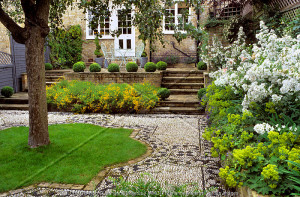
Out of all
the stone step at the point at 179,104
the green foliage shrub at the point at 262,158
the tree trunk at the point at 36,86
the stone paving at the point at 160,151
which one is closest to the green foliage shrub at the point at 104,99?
the stone step at the point at 179,104

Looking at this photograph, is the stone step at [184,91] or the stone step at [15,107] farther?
the stone step at [184,91]

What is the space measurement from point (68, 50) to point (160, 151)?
1073 centimetres

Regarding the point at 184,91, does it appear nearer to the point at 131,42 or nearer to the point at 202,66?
the point at 202,66

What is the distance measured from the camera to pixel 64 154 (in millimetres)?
4500

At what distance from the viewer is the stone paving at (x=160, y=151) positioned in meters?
3.39

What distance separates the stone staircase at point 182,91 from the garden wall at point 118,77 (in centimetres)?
45

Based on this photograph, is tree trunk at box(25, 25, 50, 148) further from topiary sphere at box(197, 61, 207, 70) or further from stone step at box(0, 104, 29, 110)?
topiary sphere at box(197, 61, 207, 70)

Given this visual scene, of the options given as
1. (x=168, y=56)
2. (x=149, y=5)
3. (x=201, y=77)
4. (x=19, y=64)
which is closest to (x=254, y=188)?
(x=149, y=5)

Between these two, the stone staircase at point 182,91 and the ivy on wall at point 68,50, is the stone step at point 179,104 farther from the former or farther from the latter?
the ivy on wall at point 68,50

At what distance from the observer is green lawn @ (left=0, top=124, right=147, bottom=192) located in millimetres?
3670

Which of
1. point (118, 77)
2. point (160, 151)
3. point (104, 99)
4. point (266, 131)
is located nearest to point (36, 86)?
point (160, 151)

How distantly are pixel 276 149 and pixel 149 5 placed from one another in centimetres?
311

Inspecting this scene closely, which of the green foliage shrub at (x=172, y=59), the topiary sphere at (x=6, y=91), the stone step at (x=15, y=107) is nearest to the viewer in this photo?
the stone step at (x=15, y=107)

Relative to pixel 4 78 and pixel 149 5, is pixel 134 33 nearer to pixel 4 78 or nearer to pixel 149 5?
pixel 4 78
